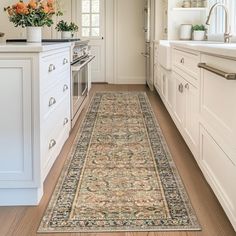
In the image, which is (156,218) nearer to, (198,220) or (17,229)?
(198,220)

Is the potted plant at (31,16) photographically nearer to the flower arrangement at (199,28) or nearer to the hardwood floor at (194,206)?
the hardwood floor at (194,206)

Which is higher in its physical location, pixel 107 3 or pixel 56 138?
pixel 107 3

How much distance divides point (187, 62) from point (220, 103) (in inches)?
51.5

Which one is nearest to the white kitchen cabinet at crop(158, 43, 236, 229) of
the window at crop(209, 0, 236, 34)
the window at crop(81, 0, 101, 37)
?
the window at crop(209, 0, 236, 34)

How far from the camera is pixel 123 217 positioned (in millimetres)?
2004

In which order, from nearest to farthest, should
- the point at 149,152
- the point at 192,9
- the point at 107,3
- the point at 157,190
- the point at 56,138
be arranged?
the point at 157,190
the point at 56,138
the point at 149,152
the point at 192,9
the point at 107,3

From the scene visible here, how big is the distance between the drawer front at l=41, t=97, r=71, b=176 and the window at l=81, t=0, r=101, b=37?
16.9 feet


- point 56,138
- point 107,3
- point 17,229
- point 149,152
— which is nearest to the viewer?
point 17,229

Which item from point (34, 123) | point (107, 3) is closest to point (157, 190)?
point (34, 123)

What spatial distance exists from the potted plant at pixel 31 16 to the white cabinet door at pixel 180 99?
4.46 feet

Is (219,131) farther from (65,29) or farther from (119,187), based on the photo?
(65,29)

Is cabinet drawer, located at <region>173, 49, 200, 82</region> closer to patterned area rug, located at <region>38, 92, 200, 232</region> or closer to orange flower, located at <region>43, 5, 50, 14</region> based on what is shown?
patterned area rug, located at <region>38, 92, 200, 232</region>

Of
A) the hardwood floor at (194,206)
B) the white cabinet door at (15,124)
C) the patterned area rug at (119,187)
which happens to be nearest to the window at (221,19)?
the patterned area rug at (119,187)

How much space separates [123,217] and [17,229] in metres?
0.52
